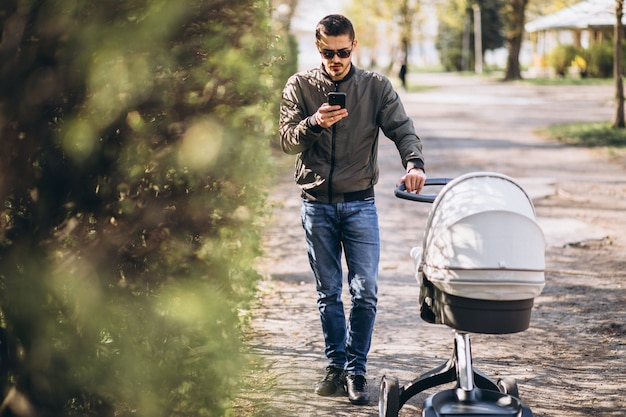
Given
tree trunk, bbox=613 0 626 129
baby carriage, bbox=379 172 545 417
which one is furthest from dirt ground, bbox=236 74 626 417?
tree trunk, bbox=613 0 626 129

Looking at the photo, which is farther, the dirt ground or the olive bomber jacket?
the dirt ground

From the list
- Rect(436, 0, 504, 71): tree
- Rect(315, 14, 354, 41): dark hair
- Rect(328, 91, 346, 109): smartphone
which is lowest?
Rect(436, 0, 504, 71): tree

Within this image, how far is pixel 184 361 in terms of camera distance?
3.63 m

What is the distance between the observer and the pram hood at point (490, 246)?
3.81m

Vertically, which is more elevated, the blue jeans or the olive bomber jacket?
the olive bomber jacket

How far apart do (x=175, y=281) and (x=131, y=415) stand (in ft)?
1.78

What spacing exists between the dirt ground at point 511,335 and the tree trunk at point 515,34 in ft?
113

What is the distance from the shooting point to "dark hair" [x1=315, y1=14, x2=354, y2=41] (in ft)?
15.6

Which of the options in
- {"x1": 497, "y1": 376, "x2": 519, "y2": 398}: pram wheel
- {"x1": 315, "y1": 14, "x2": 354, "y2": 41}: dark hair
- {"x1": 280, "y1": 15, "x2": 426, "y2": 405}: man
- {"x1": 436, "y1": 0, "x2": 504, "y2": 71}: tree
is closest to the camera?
{"x1": 497, "y1": 376, "x2": 519, "y2": 398}: pram wheel

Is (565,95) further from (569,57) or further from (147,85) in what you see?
(147,85)

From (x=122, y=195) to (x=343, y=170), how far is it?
1715mm

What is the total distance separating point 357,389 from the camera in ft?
16.7

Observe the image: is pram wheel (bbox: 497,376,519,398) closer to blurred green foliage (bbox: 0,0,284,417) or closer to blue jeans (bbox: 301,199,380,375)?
blue jeans (bbox: 301,199,380,375)

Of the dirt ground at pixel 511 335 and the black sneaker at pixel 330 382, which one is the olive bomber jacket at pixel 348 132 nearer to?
the black sneaker at pixel 330 382
